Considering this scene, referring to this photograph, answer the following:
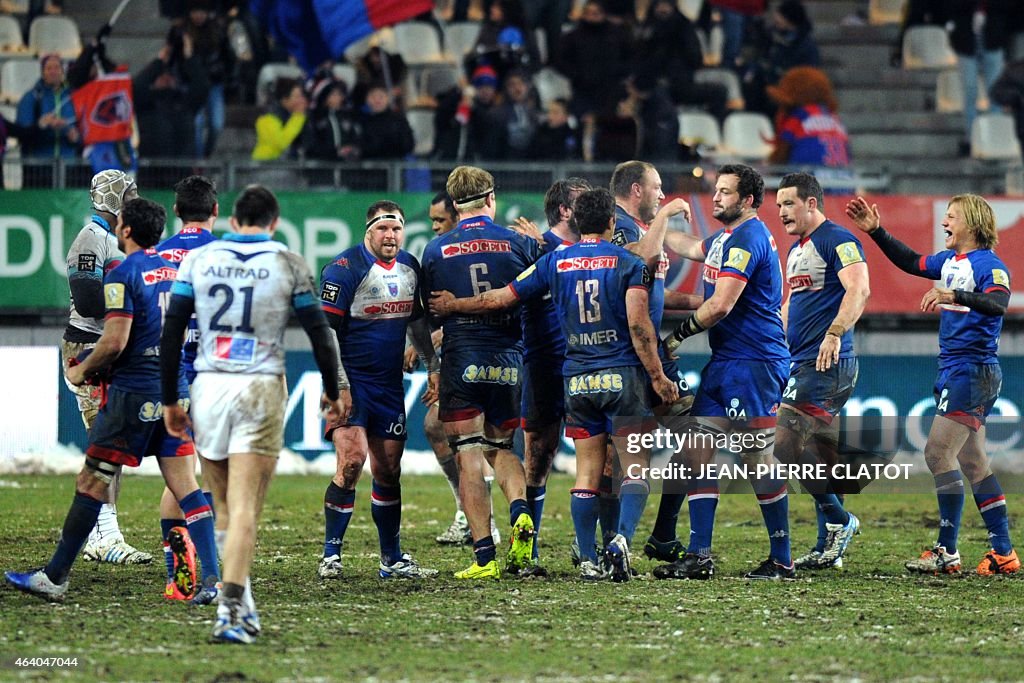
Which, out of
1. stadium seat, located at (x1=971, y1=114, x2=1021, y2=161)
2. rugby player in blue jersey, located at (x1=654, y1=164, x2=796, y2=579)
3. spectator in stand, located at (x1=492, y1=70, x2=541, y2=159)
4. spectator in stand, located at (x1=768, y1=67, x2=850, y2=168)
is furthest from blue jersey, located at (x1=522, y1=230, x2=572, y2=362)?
stadium seat, located at (x1=971, y1=114, x2=1021, y2=161)

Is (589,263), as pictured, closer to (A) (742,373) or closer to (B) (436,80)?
(A) (742,373)

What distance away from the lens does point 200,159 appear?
55.6ft

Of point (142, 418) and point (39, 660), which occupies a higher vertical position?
point (142, 418)

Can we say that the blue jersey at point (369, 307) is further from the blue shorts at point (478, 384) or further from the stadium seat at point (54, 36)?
the stadium seat at point (54, 36)

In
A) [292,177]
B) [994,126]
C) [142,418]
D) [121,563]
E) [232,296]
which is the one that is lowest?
[121,563]

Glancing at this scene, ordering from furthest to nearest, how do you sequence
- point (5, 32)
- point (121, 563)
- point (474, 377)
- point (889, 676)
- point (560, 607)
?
point (5, 32), point (121, 563), point (474, 377), point (560, 607), point (889, 676)

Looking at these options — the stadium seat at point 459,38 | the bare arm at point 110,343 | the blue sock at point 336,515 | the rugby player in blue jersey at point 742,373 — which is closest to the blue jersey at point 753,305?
the rugby player in blue jersey at point 742,373

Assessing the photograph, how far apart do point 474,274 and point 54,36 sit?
12905 mm

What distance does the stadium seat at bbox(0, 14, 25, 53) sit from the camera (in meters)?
20.1

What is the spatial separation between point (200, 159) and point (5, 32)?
4.94 meters

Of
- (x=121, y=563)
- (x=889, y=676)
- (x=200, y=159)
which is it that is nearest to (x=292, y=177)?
(x=200, y=159)

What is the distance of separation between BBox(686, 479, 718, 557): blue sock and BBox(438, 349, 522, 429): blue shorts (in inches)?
47.7

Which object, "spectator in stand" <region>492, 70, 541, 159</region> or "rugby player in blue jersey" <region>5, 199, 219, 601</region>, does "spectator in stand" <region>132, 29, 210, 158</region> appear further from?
"rugby player in blue jersey" <region>5, 199, 219, 601</region>

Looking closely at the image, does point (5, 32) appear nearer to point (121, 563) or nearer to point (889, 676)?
point (121, 563)
